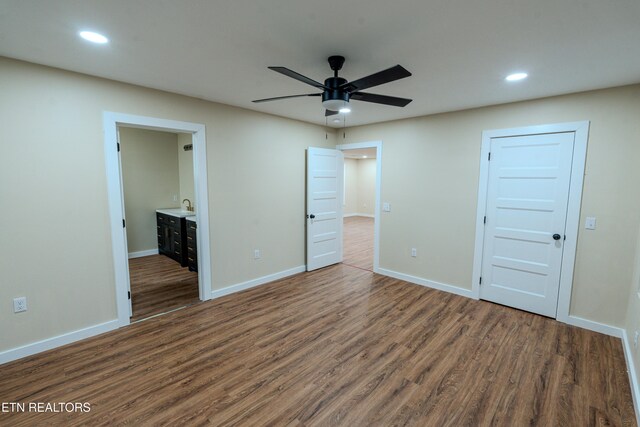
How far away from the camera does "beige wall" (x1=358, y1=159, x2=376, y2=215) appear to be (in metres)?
11.8

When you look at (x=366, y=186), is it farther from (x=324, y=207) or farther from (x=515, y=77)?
(x=515, y=77)

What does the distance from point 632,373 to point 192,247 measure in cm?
518

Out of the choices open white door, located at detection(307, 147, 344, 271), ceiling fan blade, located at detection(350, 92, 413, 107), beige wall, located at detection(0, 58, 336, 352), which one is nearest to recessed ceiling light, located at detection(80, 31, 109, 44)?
beige wall, located at detection(0, 58, 336, 352)

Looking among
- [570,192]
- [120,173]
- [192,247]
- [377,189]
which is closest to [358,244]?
[377,189]

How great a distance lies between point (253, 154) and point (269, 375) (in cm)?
279

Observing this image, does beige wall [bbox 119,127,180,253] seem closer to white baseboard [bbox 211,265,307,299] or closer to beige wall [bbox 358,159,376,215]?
white baseboard [bbox 211,265,307,299]

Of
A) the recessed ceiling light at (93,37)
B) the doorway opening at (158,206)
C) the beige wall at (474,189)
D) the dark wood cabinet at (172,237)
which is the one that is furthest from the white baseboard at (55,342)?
the beige wall at (474,189)

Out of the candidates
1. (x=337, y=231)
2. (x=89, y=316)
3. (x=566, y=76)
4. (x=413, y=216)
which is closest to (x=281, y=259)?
(x=337, y=231)

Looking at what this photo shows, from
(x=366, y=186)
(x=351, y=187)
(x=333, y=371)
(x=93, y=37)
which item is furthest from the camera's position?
(x=351, y=187)

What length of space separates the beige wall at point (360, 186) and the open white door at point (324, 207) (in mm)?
6674

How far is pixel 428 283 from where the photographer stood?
430cm

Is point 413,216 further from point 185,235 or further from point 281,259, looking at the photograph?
point 185,235

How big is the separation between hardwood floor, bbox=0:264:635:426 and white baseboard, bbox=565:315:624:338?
9 cm

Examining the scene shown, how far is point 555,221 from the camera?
3.24 metres
